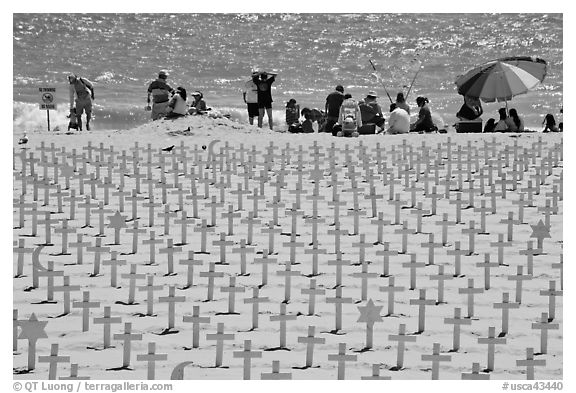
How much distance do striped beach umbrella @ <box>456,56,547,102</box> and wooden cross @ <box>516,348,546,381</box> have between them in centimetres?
1314

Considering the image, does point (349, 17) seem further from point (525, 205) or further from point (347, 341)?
point (347, 341)

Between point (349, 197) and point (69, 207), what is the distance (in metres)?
3.00

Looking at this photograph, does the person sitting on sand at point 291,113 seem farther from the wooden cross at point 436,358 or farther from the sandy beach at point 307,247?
the wooden cross at point 436,358

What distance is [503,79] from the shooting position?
20672 mm

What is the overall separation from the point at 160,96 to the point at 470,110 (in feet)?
17.5

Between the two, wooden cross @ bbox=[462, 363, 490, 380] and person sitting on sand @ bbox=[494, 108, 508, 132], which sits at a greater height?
person sitting on sand @ bbox=[494, 108, 508, 132]

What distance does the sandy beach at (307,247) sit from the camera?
8.30m

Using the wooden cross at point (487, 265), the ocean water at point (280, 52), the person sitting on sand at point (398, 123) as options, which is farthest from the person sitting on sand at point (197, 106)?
the ocean water at point (280, 52)

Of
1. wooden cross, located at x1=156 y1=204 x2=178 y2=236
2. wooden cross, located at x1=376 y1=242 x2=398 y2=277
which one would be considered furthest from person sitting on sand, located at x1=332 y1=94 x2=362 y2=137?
wooden cross, located at x1=376 y1=242 x2=398 y2=277

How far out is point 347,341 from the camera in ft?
27.9

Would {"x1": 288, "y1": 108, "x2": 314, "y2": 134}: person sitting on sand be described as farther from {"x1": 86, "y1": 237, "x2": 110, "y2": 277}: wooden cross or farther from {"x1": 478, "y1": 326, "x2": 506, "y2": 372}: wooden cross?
{"x1": 478, "y1": 326, "x2": 506, "y2": 372}: wooden cross

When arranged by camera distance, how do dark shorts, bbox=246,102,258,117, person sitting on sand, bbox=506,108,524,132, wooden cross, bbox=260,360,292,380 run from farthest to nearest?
1. dark shorts, bbox=246,102,258,117
2. person sitting on sand, bbox=506,108,524,132
3. wooden cross, bbox=260,360,292,380

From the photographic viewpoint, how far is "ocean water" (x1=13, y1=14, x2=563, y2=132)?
46.0m
